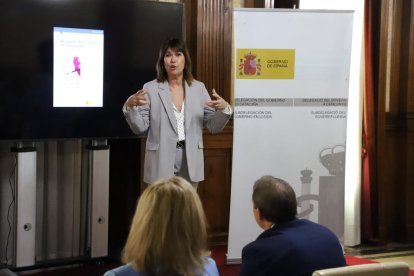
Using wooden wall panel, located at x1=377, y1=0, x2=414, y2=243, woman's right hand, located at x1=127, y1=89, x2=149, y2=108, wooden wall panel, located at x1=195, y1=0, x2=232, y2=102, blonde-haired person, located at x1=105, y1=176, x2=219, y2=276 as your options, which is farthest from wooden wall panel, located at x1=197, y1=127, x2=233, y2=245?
blonde-haired person, located at x1=105, y1=176, x2=219, y2=276

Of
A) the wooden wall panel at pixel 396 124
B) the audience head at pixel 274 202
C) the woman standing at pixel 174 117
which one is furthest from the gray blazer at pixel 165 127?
the wooden wall panel at pixel 396 124

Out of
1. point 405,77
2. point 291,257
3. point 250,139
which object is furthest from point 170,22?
point 291,257

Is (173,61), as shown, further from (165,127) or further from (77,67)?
(77,67)

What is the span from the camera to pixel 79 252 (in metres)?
4.31

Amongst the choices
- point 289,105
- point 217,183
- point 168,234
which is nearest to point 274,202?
point 168,234

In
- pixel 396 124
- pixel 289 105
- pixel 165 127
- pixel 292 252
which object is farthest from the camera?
pixel 396 124

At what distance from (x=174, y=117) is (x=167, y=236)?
6.87 feet

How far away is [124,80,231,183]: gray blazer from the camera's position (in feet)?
11.8

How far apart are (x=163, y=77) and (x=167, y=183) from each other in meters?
2.10

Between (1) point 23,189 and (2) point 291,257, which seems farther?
(1) point 23,189

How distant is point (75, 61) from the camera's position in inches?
155

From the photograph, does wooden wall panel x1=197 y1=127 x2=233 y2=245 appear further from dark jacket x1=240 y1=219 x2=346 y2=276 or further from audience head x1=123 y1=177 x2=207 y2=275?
audience head x1=123 y1=177 x2=207 y2=275

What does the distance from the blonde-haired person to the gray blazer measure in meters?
1.91

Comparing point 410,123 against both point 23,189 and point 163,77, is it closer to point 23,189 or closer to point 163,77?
point 163,77
